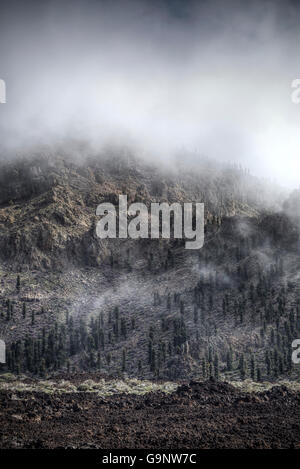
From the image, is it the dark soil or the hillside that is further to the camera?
the hillside

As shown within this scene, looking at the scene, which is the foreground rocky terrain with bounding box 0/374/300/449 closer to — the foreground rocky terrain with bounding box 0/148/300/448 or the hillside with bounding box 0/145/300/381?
the foreground rocky terrain with bounding box 0/148/300/448

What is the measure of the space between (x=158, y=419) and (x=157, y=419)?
0.12 meters

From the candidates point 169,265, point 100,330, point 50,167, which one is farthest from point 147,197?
point 100,330

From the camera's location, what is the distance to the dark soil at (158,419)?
41.3 m

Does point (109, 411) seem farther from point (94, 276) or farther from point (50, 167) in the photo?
point (50, 167)

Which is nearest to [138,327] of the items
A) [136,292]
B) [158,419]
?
[136,292]

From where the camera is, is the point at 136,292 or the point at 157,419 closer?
the point at 157,419

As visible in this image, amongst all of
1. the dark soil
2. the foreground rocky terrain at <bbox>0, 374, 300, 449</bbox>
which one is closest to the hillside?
the foreground rocky terrain at <bbox>0, 374, 300, 449</bbox>

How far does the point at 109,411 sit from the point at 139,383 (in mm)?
15615

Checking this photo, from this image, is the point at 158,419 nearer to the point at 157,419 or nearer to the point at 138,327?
the point at 157,419

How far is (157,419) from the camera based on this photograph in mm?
50750

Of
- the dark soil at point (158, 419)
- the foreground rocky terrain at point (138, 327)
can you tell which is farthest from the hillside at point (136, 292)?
the dark soil at point (158, 419)

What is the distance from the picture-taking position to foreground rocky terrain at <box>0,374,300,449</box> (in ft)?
136

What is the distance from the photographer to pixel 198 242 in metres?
130
